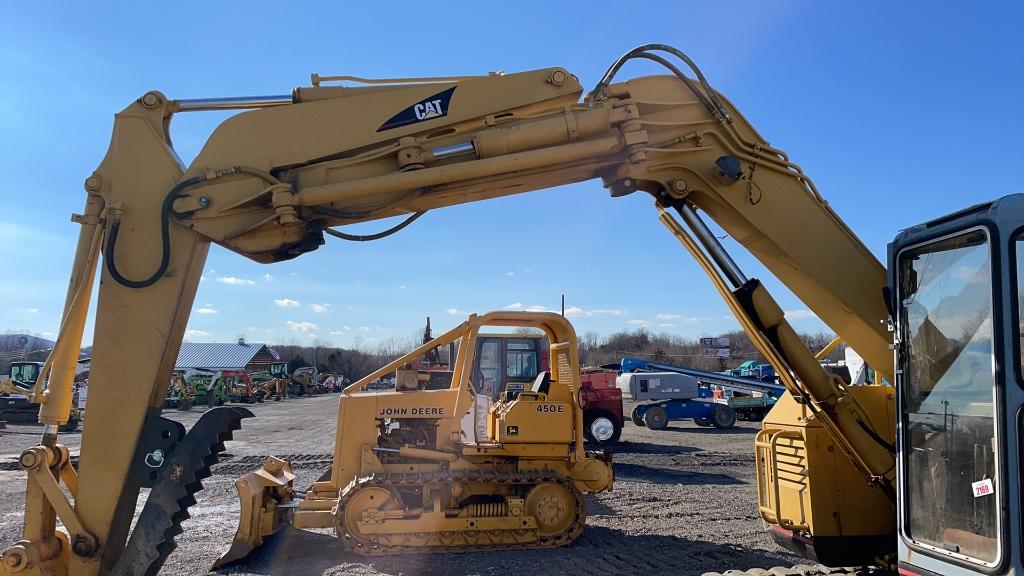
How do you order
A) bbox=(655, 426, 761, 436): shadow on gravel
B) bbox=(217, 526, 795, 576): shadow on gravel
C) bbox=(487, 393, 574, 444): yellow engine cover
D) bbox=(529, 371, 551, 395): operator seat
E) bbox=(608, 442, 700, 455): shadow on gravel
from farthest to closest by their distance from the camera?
bbox=(655, 426, 761, 436): shadow on gravel
bbox=(608, 442, 700, 455): shadow on gravel
bbox=(529, 371, 551, 395): operator seat
bbox=(487, 393, 574, 444): yellow engine cover
bbox=(217, 526, 795, 576): shadow on gravel

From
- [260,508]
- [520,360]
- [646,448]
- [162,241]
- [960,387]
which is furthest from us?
[646,448]

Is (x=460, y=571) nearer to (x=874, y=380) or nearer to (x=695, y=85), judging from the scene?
(x=874, y=380)

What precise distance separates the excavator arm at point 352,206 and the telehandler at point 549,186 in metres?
0.01

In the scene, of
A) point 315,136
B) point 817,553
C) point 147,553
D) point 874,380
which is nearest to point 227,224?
point 315,136

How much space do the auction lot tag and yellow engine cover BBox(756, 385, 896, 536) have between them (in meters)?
1.36

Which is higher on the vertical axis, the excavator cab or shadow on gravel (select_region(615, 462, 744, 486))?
the excavator cab

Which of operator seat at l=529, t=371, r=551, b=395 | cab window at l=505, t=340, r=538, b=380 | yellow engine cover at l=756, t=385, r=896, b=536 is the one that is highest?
cab window at l=505, t=340, r=538, b=380

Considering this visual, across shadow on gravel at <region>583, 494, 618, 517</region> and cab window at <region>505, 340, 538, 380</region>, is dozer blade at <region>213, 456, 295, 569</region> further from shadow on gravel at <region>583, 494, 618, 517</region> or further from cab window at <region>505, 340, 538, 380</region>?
cab window at <region>505, 340, 538, 380</region>

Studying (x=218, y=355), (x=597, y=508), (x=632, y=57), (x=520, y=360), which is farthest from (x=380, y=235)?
(x=218, y=355)

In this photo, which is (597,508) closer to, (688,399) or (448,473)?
(448,473)

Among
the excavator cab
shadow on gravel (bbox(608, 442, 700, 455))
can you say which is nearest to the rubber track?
the excavator cab

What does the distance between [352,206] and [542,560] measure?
4.56 m

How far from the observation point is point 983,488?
3.32m

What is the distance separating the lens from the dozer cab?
7.26m
